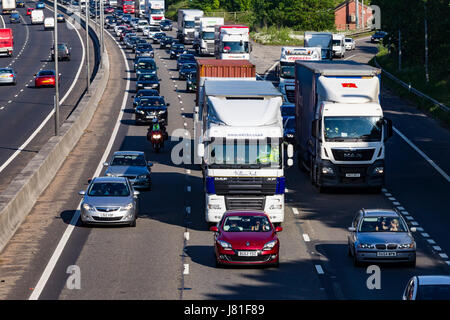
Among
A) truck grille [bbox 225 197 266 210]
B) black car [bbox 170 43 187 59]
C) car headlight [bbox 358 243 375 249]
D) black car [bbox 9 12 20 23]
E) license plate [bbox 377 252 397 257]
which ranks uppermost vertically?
black car [bbox 9 12 20 23]

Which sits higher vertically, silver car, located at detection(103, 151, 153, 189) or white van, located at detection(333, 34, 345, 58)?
white van, located at detection(333, 34, 345, 58)

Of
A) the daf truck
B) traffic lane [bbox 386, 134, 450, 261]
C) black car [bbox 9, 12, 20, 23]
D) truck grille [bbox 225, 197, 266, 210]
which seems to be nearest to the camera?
truck grille [bbox 225, 197, 266, 210]

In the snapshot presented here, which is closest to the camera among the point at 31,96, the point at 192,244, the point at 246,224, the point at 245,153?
the point at 246,224

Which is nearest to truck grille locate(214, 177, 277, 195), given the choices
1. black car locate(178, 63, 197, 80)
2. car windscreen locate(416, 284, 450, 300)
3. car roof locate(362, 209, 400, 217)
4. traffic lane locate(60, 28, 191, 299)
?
traffic lane locate(60, 28, 191, 299)

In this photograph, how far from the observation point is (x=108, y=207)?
105ft

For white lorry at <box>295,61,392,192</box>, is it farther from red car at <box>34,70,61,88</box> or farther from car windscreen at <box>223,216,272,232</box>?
red car at <box>34,70,61,88</box>

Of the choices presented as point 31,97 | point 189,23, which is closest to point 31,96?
point 31,97

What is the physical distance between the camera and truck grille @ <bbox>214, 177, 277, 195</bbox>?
31453mm

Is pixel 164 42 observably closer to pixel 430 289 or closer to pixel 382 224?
pixel 382 224

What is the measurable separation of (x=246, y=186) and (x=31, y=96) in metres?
45.8

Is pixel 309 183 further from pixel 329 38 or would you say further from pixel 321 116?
pixel 329 38

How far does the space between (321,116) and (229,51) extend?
45.0 meters

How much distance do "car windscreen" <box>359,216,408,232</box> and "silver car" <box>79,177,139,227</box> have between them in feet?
27.0
